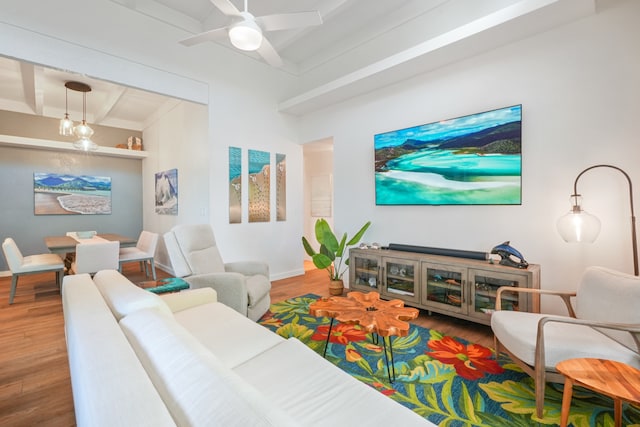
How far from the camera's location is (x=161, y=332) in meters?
0.97

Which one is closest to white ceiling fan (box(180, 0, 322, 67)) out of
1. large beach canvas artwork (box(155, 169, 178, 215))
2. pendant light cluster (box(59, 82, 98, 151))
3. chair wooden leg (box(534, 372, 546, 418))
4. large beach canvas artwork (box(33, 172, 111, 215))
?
chair wooden leg (box(534, 372, 546, 418))

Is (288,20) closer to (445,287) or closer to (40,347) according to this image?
(445,287)

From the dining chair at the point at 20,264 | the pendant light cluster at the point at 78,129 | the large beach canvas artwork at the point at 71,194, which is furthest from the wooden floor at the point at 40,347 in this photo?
the pendant light cluster at the point at 78,129

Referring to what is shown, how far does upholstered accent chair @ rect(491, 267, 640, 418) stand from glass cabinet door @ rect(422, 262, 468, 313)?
82cm

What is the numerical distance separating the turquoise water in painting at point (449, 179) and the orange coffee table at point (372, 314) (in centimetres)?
160

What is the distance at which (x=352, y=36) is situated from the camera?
393 centimetres

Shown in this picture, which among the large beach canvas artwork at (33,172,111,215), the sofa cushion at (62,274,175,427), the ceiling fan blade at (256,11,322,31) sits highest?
the ceiling fan blade at (256,11,322,31)

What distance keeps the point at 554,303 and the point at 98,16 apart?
5334 mm

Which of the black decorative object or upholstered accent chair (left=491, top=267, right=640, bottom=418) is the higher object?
the black decorative object

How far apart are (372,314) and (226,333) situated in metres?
0.96

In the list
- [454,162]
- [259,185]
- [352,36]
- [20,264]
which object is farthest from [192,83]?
[454,162]

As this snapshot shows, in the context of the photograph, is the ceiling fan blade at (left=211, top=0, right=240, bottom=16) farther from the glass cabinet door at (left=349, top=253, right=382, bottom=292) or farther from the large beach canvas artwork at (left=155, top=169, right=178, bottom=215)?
the large beach canvas artwork at (left=155, top=169, right=178, bottom=215)

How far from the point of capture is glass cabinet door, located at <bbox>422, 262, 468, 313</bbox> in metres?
2.80

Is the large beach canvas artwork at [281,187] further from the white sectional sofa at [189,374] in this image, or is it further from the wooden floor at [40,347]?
the white sectional sofa at [189,374]
